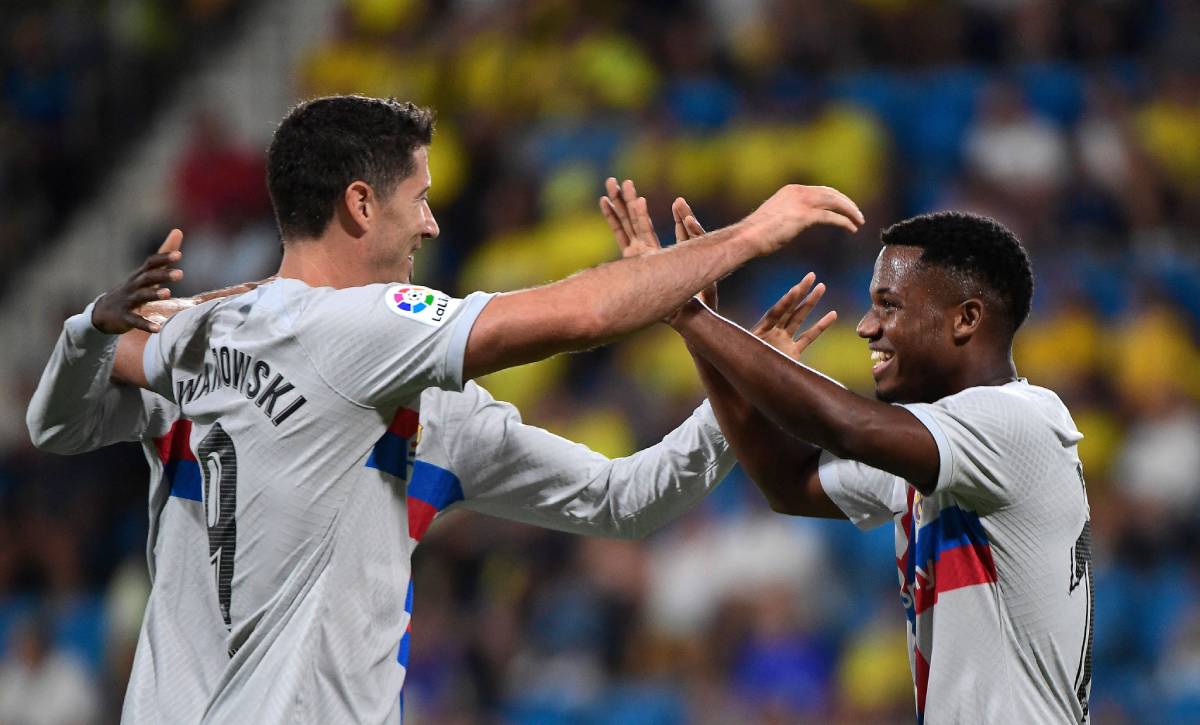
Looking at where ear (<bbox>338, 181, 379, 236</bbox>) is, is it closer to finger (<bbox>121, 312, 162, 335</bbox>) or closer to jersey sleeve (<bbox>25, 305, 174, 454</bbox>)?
finger (<bbox>121, 312, 162, 335</bbox>)

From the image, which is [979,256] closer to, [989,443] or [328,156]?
[989,443]

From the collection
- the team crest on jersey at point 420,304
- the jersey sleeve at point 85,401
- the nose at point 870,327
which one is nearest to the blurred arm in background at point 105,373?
the jersey sleeve at point 85,401

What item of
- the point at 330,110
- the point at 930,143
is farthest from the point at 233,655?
the point at 930,143

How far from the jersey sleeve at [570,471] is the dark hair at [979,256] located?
2.24 ft

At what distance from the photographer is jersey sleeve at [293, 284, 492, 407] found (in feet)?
10.1

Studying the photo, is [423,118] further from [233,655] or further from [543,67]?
[543,67]

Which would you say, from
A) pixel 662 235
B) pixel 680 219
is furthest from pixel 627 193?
pixel 662 235

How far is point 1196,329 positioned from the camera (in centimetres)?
753

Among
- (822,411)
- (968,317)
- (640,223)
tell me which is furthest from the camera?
(640,223)

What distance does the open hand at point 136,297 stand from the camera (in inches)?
132

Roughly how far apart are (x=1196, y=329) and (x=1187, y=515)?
105cm

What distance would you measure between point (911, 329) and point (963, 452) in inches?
14.4

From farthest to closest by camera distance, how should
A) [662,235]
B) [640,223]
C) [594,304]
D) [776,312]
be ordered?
[662,235], [776,312], [640,223], [594,304]

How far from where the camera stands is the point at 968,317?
138 inches
